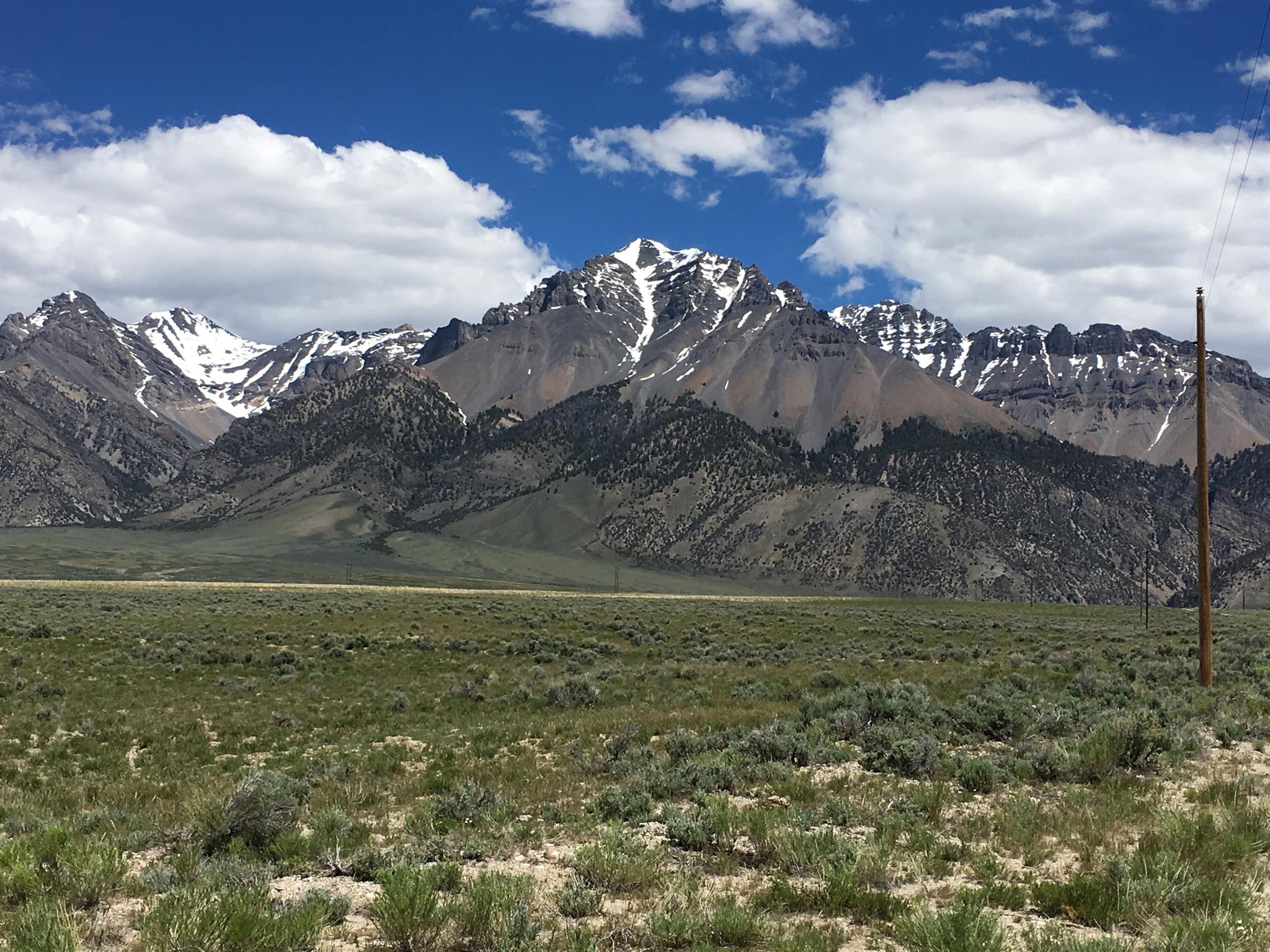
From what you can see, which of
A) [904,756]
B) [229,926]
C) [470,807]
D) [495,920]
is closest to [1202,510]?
[904,756]

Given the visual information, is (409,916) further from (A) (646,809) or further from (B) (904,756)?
(B) (904,756)

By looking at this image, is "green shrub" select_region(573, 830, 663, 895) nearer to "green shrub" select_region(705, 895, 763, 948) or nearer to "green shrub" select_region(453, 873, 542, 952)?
"green shrub" select_region(453, 873, 542, 952)

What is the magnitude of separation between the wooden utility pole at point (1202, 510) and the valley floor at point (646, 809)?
2.73 ft

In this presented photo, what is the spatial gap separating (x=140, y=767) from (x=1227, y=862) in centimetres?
1758

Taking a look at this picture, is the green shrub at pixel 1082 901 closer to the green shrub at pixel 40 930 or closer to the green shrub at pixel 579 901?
the green shrub at pixel 579 901

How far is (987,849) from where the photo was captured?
998cm

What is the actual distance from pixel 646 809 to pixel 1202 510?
54.0 feet

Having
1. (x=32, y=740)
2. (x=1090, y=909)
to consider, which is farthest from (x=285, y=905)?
(x=32, y=740)

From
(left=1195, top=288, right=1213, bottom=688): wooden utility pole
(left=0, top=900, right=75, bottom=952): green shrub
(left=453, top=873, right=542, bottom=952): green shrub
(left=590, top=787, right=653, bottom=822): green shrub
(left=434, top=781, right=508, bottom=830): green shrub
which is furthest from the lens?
(left=1195, top=288, right=1213, bottom=688): wooden utility pole

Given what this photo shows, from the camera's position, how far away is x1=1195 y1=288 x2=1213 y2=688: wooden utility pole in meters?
20.8

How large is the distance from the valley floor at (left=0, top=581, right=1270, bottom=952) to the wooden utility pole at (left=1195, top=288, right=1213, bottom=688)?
2.73ft

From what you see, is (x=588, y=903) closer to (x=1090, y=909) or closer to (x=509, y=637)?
(x=1090, y=909)

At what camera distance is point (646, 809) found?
39.9 ft

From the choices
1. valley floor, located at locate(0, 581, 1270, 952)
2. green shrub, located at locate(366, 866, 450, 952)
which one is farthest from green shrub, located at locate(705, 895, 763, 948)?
green shrub, located at locate(366, 866, 450, 952)
